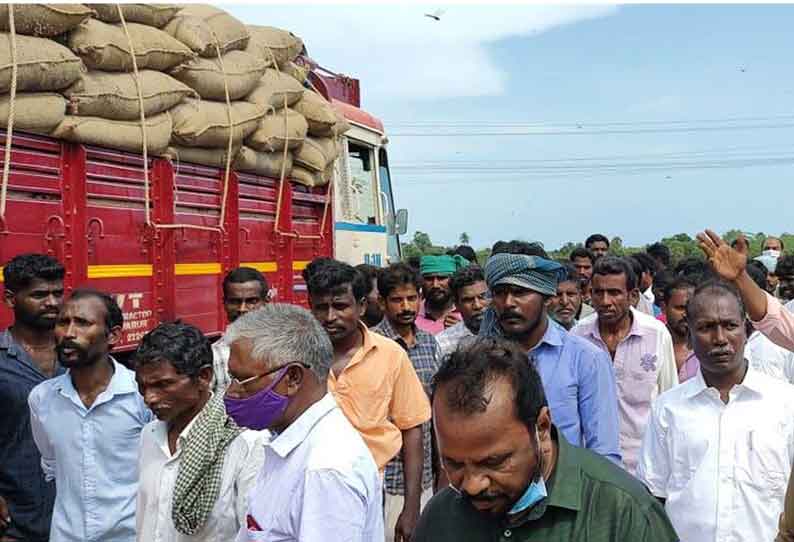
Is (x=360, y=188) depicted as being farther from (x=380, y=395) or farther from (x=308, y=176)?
(x=380, y=395)

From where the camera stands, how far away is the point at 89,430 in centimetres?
339

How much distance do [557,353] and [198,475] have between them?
1413mm

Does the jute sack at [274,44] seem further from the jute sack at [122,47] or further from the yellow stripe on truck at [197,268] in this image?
the yellow stripe on truck at [197,268]

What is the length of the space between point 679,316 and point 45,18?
364cm

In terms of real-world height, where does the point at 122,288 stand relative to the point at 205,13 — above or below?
below

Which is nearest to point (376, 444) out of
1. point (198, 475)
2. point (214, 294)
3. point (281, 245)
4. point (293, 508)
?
point (198, 475)

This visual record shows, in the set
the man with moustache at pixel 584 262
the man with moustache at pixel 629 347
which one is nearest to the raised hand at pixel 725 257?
the man with moustache at pixel 629 347

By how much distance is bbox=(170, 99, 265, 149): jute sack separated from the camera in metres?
5.25

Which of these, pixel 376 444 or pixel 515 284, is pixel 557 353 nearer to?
pixel 515 284

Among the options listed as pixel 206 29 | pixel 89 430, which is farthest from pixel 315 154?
pixel 89 430

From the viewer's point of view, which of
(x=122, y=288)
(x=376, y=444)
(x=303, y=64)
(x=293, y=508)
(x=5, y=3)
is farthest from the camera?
(x=303, y=64)

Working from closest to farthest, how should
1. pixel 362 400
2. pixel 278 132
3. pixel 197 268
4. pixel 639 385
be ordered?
pixel 362 400 < pixel 639 385 < pixel 197 268 < pixel 278 132

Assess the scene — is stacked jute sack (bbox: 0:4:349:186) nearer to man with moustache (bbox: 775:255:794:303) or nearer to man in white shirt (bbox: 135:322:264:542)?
man in white shirt (bbox: 135:322:264:542)

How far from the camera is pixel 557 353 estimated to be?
3.45 meters
